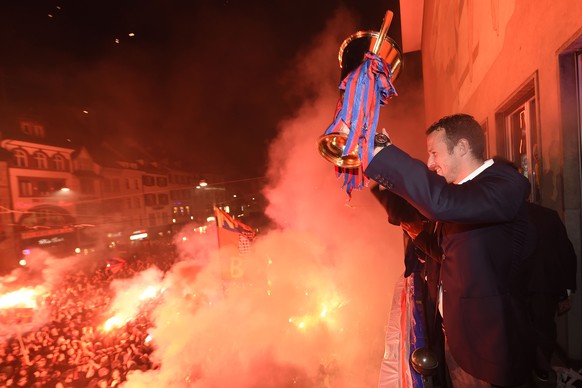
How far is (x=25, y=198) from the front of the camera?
73.9 ft

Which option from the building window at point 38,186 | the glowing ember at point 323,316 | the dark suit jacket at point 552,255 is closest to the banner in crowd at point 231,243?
the glowing ember at point 323,316

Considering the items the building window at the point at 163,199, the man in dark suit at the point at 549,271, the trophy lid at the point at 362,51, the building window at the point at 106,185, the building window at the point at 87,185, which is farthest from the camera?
the building window at the point at 163,199

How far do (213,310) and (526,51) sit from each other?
12.0 metres

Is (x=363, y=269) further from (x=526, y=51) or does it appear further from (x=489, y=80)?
(x=526, y=51)

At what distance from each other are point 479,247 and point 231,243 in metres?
10.4

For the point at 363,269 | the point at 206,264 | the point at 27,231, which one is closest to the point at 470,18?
the point at 363,269

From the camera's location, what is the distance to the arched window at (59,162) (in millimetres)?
25594

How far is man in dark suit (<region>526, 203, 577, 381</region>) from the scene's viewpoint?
1781 mm

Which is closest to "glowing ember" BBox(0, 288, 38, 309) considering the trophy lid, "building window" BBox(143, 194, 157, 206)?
the trophy lid

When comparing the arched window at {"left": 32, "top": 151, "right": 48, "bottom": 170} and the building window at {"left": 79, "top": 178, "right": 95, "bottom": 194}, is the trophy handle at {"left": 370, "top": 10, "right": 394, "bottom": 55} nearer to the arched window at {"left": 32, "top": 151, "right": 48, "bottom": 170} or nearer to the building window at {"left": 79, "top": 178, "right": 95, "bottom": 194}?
the arched window at {"left": 32, "top": 151, "right": 48, "bottom": 170}

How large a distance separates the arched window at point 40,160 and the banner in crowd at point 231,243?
21.0 metres

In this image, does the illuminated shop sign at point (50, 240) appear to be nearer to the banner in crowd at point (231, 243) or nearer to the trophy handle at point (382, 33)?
the banner in crowd at point (231, 243)

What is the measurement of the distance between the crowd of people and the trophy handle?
881 centimetres

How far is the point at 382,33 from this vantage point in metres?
1.52
